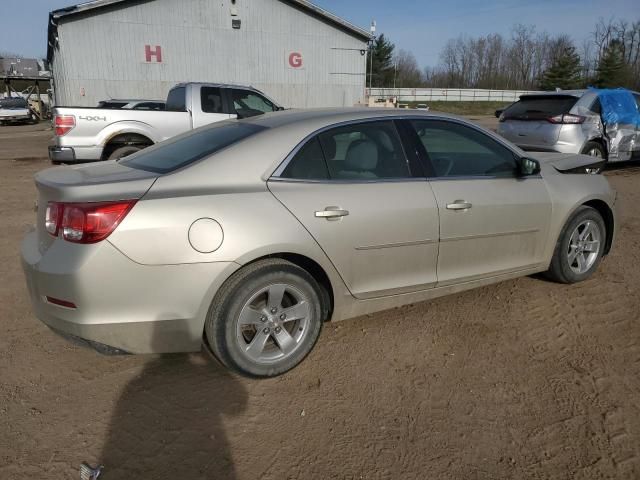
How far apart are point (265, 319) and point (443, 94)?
57.4m

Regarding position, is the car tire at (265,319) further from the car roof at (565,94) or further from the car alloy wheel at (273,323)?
the car roof at (565,94)

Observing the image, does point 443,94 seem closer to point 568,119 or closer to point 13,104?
point 13,104

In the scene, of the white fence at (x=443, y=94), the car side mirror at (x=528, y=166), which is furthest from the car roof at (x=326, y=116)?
the white fence at (x=443, y=94)

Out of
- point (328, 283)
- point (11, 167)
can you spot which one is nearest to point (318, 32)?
point (11, 167)

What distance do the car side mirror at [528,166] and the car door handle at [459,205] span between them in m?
0.65

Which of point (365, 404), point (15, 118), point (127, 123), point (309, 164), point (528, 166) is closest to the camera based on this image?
point (365, 404)

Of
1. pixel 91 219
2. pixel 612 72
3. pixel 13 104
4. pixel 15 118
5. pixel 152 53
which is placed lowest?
pixel 15 118

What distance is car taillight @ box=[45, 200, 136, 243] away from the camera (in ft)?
8.30

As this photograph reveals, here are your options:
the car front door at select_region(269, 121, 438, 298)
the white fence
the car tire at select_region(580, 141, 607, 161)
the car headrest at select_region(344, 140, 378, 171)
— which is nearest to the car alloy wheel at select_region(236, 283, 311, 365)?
the car front door at select_region(269, 121, 438, 298)

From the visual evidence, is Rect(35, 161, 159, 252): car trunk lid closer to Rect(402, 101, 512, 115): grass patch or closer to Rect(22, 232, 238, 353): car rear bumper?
Rect(22, 232, 238, 353): car rear bumper

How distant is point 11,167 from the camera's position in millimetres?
12344

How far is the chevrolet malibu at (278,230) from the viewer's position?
2598mm

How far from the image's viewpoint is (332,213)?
3.02 metres

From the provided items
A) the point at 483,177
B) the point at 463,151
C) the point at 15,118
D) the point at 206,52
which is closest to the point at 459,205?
the point at 483,177
